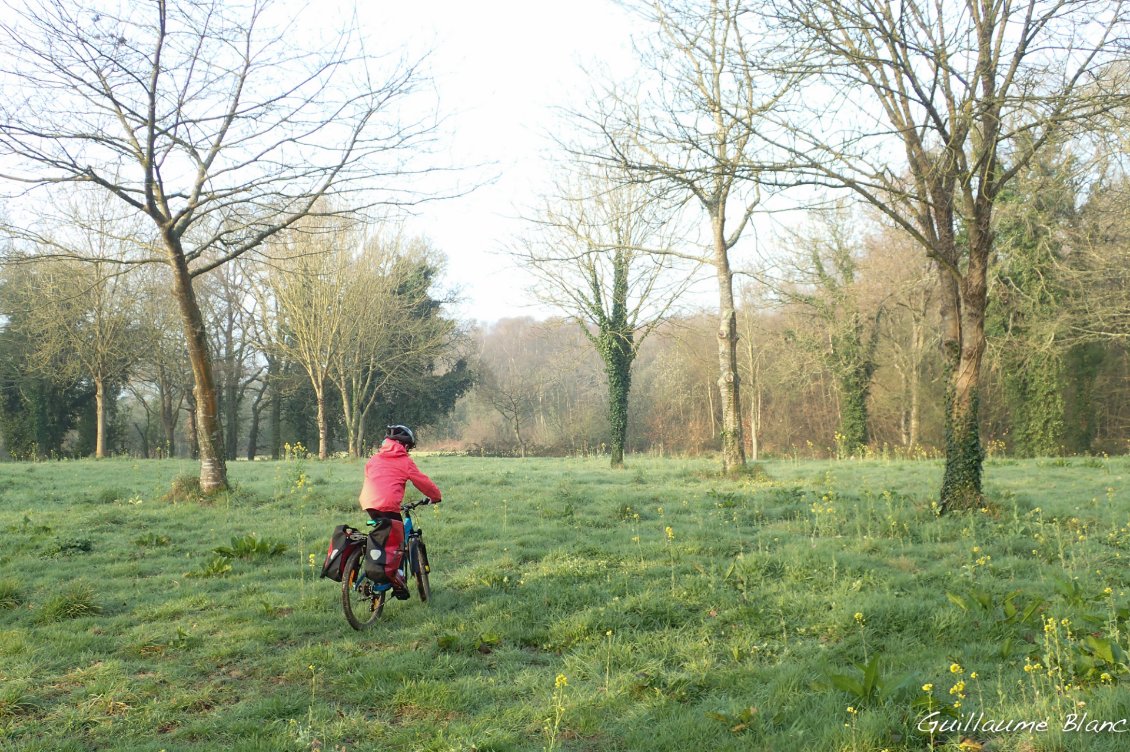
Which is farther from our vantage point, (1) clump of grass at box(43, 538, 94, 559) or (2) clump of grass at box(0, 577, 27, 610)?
(1) clump of grass at box(43, 538, 94, 559)

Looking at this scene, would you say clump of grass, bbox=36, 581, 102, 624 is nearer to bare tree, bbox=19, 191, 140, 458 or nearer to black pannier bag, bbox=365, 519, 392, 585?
black pannier bag, bbox=365, 519, 392, 585

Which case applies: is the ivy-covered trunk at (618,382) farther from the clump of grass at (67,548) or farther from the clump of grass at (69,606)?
the clump of grass at (69,606)

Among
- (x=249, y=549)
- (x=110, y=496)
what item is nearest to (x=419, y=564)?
(x=249, y=549)

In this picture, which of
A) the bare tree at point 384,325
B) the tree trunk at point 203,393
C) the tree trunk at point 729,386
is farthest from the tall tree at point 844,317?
the tree trunk at point 203,393

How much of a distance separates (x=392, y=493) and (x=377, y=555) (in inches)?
21.6

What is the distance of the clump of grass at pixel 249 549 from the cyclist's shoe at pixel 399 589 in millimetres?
Result: 2690

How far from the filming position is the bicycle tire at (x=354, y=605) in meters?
5.78

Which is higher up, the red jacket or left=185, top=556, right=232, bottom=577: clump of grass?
the red jacket

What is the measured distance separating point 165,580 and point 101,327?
78.5 feet

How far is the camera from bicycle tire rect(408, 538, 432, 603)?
6.45 meters

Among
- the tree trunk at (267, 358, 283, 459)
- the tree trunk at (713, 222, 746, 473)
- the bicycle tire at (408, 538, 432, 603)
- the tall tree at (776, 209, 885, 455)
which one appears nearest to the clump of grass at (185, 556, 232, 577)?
the bicycle tire at (408, 538, 432, 603)

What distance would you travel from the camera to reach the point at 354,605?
6.50 metres

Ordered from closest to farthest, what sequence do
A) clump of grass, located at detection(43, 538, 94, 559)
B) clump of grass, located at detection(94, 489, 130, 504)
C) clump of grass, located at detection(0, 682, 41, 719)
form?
1. clump of grass, located at detection(0, 682, 41, 719)
2. clump of grass, located at detection(43, 538, 94, 559)
3. clump of grass, located at detection(94, 489, 130, 504)

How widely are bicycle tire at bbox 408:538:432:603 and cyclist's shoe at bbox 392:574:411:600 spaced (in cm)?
26
